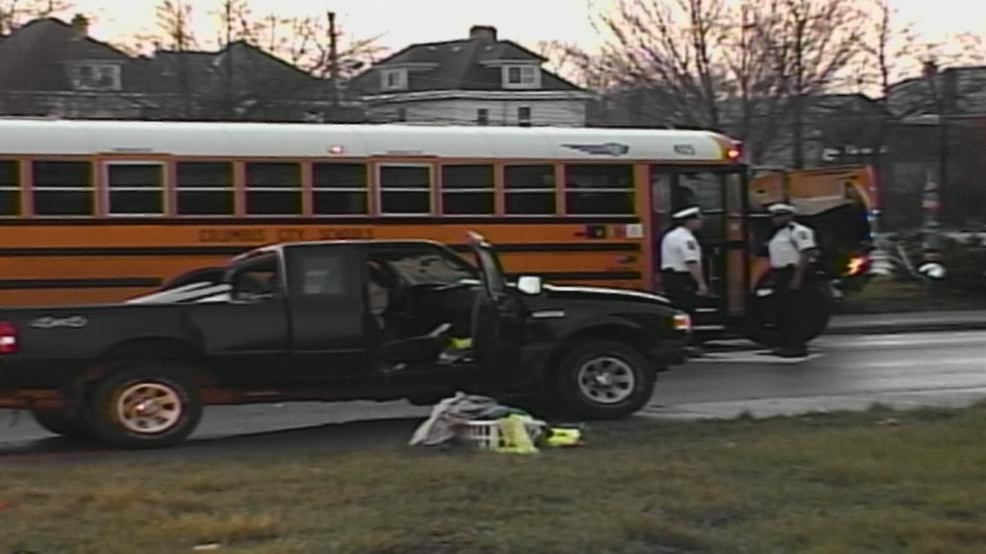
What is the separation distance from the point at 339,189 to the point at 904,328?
9.57m

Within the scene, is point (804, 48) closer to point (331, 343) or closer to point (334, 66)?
point (334, 66)

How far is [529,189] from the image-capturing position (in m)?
19.1

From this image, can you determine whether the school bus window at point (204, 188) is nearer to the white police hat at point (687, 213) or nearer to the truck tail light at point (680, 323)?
the white police hat at point (687, 213)

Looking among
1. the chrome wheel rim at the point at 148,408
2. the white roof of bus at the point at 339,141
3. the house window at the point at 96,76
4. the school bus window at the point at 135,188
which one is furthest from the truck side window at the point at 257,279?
the house window at the point at 96,76

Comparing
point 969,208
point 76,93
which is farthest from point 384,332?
point 969,208

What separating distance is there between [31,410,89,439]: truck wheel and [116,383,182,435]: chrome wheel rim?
1.14ft

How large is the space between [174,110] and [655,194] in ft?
68.4

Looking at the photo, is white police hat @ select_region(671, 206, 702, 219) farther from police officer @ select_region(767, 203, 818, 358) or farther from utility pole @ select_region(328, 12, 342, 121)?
utility pole @ select_region(328, 12, 342, 121)

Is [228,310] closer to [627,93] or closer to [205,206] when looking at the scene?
[205,206]

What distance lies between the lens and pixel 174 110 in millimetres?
38125

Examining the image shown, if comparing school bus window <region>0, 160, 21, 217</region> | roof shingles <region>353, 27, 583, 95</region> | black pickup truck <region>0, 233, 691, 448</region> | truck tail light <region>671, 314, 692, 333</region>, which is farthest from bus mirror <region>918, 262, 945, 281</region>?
roof shingles <region>353, 27, 583, 95</region>

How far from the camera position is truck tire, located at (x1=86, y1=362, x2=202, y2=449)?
11688 millimetres

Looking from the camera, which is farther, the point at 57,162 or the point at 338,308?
the point at 57,162

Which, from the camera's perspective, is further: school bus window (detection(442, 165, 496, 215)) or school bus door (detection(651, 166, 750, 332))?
school bus door (detection(651, 166, 750, 332))
